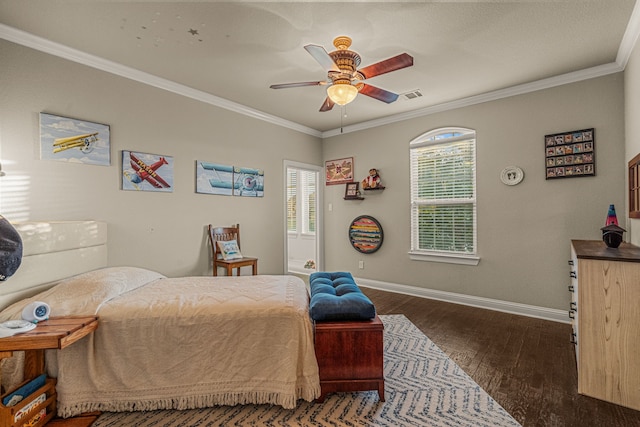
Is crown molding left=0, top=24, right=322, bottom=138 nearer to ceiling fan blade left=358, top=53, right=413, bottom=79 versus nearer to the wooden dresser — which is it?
ceiling fan blade left=358, top=53, right=413, bottom=79

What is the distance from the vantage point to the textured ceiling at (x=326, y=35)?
7.04ft

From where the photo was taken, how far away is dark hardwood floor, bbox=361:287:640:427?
1.79 meters

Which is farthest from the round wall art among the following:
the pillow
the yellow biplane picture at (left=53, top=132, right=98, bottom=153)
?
the yellow biplane picture at (left=53, top=132, right=98, bottom=153)

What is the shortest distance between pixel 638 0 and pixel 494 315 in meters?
3.06

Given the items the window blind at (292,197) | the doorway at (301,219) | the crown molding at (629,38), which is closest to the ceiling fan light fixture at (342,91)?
the crown molding at (629,38)

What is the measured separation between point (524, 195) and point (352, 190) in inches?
95.2

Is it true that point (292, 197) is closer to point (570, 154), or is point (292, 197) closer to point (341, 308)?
point (570, 154)

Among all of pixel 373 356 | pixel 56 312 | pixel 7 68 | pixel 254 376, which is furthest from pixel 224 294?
pixel 7 68

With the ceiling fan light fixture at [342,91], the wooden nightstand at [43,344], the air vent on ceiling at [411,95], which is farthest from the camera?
the air vent on ceiling at [411,95]

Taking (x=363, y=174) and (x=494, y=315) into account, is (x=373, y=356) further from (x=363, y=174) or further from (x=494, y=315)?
(x=363, y=174)

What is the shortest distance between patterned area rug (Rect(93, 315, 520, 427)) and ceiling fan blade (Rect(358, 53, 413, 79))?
2245 mm

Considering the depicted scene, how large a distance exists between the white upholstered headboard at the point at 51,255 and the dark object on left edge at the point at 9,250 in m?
0.14

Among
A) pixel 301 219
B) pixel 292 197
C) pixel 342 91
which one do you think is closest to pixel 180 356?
pixel 342 91

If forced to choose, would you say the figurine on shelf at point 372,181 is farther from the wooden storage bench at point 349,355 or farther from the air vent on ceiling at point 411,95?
the wooden storage bench at point 349,355
